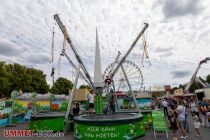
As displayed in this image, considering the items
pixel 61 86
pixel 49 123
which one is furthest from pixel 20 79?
pixel 49 123

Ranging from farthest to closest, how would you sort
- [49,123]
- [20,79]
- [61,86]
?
[61,86], [20,79], [49,123]

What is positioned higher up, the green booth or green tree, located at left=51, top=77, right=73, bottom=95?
green tree, located at left=51, top=77, right=73, bottom=95

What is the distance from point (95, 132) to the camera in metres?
10.8

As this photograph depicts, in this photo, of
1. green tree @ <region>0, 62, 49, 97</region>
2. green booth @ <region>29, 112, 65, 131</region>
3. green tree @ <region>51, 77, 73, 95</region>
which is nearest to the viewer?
green booth @ <region>29, 112, 65, 131</region>

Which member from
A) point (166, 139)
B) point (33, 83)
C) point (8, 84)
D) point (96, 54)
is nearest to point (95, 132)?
point (166, 139)

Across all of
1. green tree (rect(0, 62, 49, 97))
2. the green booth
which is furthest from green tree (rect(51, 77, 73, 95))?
the green booth

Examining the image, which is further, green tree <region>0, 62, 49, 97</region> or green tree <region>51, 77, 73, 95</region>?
green tree <region>51, 77, 73, 95</region>

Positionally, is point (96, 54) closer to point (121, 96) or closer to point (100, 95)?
point (100, 95)

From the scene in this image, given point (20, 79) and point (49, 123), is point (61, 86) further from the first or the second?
point (49, 123)

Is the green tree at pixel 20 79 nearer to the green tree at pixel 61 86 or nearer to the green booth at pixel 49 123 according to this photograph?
the green tree at pixel 61 86

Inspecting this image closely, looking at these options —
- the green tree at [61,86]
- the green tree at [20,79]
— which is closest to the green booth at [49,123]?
the green tree at [20,79]

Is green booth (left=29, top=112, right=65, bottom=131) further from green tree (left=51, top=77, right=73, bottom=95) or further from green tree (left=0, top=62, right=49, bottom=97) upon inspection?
green tree (left=51, top=77, right=73, bottom=95)

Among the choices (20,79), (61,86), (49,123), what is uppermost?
(20,79)

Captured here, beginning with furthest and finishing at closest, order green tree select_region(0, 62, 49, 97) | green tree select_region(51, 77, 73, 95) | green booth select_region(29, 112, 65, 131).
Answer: green tree select_region(51, 77, 73, 95) < green tree select_region(0, 62, 49, 97) < green booth select_region(29, 112, 65, 131)
